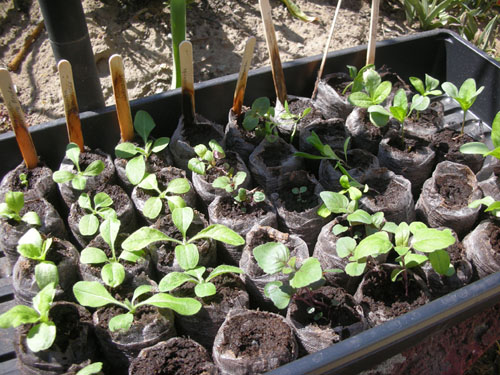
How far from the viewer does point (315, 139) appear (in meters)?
1.51

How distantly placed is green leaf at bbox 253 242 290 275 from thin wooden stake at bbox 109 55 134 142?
66 centimetres

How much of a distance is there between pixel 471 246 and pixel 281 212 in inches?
20.6

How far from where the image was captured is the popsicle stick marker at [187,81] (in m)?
1.44

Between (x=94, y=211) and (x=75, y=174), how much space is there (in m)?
0.19

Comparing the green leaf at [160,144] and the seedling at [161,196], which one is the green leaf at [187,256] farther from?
the green leaf at [160,144]

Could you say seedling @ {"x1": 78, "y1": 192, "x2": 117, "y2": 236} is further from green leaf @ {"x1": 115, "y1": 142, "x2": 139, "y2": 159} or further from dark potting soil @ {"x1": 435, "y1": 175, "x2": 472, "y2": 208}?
dark potting soil @ {"x1": 435, "y1": 175, "x2": 472, "y2": 208}

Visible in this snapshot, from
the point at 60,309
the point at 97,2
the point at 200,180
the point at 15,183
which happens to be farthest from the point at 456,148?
the point at 97,2

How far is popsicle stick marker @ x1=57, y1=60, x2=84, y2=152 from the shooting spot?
139cm

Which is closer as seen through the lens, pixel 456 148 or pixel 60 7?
pixel 60 7

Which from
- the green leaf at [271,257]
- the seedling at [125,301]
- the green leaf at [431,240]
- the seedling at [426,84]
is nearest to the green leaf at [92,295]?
the seedling at [125,301]

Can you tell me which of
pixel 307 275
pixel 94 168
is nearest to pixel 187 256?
pixel 307 275

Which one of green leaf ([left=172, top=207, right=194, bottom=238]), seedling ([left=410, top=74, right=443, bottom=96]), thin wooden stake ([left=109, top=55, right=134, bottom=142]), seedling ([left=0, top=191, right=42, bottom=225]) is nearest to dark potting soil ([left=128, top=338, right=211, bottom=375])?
green leaf ([left=172, top=207, right=194, bottom=238])

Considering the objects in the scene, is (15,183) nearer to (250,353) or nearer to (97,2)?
(250,353)

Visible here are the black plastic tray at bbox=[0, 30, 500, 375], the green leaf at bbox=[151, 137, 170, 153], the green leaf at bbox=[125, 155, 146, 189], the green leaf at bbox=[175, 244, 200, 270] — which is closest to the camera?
the black plastic tray at bbox=[0, 30, 500, 375]
